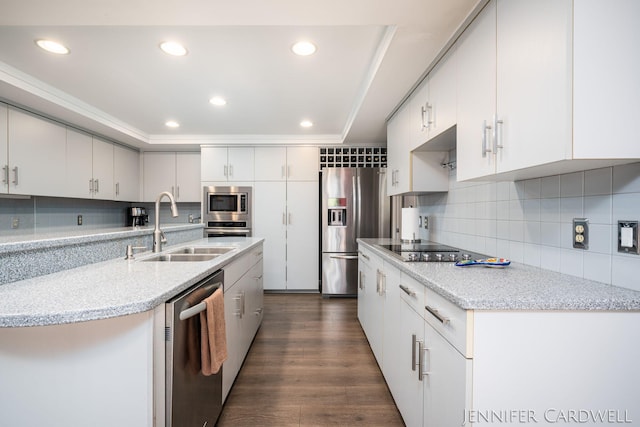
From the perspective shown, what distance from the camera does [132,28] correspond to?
1.78 metres

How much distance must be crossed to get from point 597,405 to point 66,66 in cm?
356

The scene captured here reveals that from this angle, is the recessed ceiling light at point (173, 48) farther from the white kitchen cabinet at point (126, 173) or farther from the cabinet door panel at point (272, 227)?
the white kitchen cabinet at point (126, 173)

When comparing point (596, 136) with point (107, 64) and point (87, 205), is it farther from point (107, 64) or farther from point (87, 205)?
point (87, 205)

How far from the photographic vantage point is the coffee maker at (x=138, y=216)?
4.66m

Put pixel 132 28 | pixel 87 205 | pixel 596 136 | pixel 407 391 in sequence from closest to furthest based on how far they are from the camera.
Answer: pixel 596 136 < pixel 407 391 < pixel 132 28 < pixel 87 205

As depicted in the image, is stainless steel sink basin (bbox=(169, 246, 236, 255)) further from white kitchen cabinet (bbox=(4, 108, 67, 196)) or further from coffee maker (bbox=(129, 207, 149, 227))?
coffee maker (bbox=(129, 207, 149, 227))

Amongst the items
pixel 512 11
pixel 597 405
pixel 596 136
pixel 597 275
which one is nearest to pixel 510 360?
pixel 597 405

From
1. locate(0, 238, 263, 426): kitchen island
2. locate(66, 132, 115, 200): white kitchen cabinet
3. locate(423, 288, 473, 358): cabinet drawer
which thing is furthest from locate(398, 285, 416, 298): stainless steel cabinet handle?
locate(66, 132, 115, 200): white kitchen cabinet

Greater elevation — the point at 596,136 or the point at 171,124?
the point at 171,124

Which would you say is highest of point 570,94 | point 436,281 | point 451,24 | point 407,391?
point 451,24

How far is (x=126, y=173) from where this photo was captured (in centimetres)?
436

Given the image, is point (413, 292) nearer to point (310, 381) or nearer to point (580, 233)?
point (580, 233)

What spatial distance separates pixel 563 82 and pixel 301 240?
3.67m

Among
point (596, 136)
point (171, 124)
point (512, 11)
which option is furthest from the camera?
point (171, 124)
